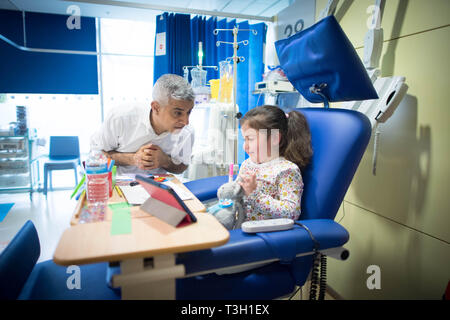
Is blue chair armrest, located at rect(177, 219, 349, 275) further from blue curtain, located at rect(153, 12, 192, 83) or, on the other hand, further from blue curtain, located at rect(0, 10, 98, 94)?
blue curtain, located at rect(0, 10, 98, 94)

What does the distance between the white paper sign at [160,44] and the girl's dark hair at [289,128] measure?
2.44 meters

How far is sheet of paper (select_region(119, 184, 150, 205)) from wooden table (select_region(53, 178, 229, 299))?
0.25 meters

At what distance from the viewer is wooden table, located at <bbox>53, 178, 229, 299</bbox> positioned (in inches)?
24.5

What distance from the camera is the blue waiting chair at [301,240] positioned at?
0.84m

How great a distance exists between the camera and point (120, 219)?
32.6 inches

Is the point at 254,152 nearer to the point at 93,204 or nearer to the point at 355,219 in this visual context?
the point at 93,204

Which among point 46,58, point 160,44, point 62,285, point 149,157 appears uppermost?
point 46,58

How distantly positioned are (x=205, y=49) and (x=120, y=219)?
3345mm

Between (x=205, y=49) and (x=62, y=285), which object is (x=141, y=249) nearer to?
(x=62, y=285)

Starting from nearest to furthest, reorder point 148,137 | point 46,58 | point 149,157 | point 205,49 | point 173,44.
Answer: point 149,157 → point 148,137 → point 173,44 → point 205,49 → point 46,58

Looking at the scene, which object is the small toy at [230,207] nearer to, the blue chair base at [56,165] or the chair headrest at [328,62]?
the chair headrest at [328,62]

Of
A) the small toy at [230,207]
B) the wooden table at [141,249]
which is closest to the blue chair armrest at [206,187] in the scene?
the small toy at [230,207]

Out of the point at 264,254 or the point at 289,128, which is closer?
the point at 264,254

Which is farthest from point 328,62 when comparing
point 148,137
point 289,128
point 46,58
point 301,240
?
point 46,58
